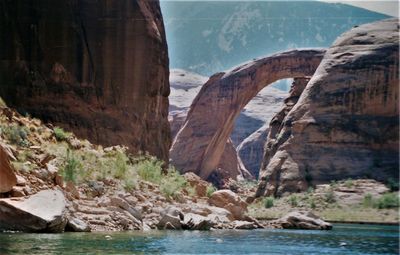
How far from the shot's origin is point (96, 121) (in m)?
37.8

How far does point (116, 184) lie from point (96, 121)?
1029cm

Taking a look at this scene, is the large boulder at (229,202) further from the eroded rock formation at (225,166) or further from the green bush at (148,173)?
the eroded rock formation at (225,166)

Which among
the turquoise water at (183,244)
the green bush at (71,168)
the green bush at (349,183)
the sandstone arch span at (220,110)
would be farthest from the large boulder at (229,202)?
the sandstone arch span at (220,110)

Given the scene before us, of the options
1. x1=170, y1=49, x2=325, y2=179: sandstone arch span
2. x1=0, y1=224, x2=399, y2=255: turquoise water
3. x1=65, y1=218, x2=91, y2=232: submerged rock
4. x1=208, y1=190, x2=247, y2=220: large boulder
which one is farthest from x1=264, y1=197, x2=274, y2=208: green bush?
x1=65, y1=218, x2=91, y2=232: submerged rock

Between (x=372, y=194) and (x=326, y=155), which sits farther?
(x=326, y=155)

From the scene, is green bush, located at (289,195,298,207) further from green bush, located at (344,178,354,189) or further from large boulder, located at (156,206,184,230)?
large boulder, located at (156,206,184,230)

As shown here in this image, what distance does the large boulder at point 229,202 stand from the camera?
3266 cm

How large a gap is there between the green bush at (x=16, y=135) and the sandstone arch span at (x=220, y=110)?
44660 mm

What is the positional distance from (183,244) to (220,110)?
5354 cm

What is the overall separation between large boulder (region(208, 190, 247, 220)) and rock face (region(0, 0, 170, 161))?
7.10 metres

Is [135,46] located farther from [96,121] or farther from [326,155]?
[326,155]

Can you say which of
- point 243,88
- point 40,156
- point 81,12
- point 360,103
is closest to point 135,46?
point 81,12

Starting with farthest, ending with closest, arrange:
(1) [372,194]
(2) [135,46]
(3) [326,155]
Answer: (3) [326,155] → (1) [372,194] → (2) [135,46]

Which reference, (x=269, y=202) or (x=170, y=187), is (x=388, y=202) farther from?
(x=170, y=187)
